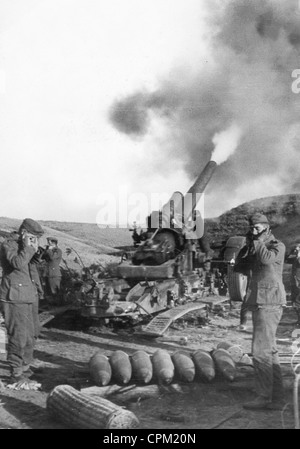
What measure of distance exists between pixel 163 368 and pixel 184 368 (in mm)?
230

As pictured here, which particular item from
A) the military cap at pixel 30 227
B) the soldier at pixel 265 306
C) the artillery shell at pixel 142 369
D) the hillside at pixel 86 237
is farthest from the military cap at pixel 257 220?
the hillside at pixel 86 237

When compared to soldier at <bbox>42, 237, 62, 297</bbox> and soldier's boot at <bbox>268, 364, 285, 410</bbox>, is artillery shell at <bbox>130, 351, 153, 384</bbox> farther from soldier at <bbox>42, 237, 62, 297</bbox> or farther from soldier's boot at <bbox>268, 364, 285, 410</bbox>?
soldier at <bbox>42, 237, 62, 297</bbox>

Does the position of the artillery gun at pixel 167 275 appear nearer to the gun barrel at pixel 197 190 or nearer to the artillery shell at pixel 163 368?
the gun barrel at pixel 197 190

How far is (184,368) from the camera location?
5535 mm

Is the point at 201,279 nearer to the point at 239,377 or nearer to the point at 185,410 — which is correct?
the point at 239,377

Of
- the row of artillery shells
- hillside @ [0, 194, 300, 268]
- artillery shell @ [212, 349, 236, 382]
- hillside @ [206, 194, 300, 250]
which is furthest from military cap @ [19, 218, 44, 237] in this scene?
hillside @ [206, 194, 300, 250]

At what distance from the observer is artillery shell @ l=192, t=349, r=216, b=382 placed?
18.2 ft

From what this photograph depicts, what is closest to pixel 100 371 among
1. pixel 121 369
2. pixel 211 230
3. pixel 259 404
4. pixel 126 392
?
pixel 121 369

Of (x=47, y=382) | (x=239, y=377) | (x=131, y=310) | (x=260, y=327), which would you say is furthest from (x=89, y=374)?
(x=131, y=310)

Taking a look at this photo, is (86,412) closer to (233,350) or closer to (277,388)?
(277,388)

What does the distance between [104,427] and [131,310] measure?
451cm

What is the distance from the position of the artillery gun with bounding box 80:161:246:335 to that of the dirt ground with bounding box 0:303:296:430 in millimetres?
395

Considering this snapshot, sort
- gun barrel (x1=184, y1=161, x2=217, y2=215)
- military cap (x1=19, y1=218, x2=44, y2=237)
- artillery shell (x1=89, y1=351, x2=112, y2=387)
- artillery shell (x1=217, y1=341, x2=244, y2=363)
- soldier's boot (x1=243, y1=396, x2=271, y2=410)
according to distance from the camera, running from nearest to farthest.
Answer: soldier's boot (x1=243, y1=396, x2=271, y2=410) < artillery shell (x1=89, y1=351, x2=112, y2=387) < military cap (x1=19, y1=218, x2=44, y2=237) < artillery shell (x1=217, y1=341, x2=244, y2=363) < gun barrel (x1=184, y1=161, x2=217, y2=215)
